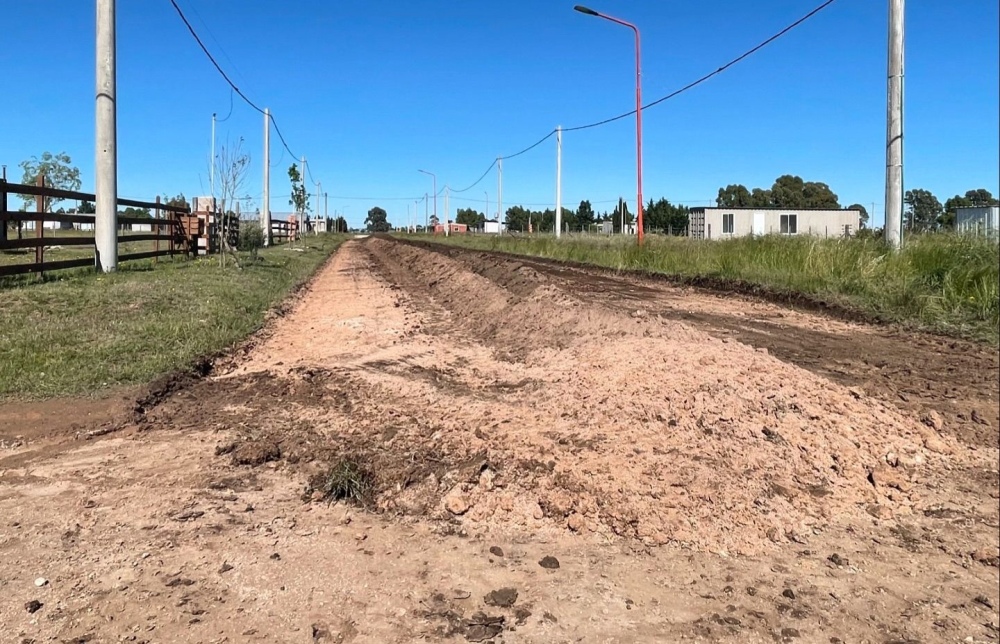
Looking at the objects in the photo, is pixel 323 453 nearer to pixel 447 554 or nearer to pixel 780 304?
pixel 447 554

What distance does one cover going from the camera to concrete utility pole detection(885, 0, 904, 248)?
12000 mm

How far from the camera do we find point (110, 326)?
26.4 feet

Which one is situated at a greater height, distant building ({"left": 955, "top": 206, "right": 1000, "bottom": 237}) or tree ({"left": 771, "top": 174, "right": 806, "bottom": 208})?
tree ({"left": 771, "top": 174, "right": 806, "bottom": 208})

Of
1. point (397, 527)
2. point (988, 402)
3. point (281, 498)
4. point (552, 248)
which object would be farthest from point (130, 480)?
point (552, 248)

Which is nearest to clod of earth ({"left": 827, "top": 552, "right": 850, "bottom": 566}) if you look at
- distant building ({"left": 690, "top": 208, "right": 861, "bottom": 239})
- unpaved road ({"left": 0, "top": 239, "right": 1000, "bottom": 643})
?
unpaved road ({"left": 0, "top": 239, "right": 1000, "bottom": 643})

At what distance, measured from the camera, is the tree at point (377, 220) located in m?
172

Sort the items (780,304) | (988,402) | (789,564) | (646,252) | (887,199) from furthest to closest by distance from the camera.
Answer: (646,252)
(887,199)
(780,304)
(988,402)
(789,564)

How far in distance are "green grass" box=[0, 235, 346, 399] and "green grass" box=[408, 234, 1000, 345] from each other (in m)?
8.05

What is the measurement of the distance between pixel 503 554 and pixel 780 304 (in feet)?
29.8

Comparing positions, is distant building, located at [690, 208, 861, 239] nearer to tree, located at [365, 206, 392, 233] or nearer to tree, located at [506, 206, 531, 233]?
tree, located at [506, 206, 531, 233]

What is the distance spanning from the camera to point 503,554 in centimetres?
328

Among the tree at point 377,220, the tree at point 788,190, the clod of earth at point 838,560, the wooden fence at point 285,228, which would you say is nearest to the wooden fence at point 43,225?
the clod of earth at point 838,560

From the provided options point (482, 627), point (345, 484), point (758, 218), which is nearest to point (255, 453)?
point (345, 484)

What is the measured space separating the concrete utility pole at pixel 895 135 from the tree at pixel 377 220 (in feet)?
530
